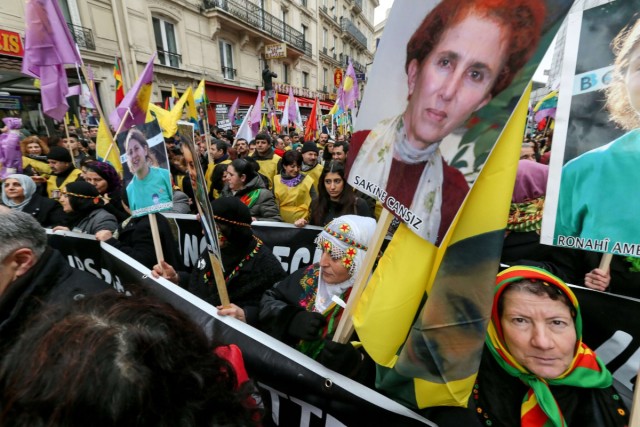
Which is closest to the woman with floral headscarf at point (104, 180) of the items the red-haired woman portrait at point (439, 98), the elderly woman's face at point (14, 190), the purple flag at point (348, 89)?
the elderly woman's face at point (14, 190)

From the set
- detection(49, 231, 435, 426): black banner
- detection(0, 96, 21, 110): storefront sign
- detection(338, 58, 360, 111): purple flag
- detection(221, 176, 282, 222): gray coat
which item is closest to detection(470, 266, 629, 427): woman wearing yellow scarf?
detection(49, 231, 435, 426): black banner

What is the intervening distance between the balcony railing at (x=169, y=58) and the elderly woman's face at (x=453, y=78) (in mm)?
17632

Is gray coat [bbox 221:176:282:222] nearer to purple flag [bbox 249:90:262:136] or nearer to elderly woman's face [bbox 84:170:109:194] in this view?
elderly woman's face [bbox 84:170:109:194]

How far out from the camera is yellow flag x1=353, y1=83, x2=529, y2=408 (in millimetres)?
947

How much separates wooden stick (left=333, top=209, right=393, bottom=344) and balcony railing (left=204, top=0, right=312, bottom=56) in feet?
65.8

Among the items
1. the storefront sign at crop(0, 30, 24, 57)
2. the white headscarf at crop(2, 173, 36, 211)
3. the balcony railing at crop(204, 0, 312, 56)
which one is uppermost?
the balcony railing at crop(204, 0, 312, 56)

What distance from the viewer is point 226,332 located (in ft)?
5.15

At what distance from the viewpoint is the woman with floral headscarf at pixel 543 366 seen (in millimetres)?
1124

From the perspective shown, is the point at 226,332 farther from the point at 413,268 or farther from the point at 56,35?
the point at 56,35

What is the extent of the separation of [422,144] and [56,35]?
4713 mm

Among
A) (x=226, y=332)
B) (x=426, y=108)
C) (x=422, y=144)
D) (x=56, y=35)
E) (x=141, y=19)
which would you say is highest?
(x=141, y=19)

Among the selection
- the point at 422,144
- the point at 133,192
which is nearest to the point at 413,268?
the point at 422,144

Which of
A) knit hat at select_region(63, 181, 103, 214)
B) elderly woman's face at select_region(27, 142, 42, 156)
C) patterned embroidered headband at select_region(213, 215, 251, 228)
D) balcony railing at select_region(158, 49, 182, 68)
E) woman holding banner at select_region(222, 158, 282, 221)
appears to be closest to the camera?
patterned embroidered headband at select_region(213, 215, 251, 228)

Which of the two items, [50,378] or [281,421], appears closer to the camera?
[50,378]
